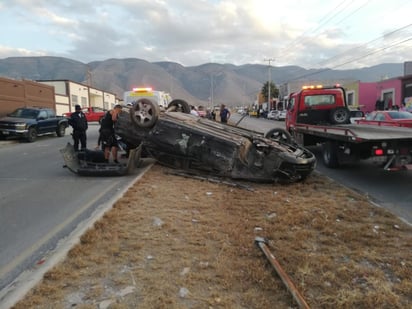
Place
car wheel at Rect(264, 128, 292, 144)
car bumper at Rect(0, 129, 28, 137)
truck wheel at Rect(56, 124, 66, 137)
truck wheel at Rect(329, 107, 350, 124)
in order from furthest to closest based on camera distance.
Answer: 1. truck wheel at Rect(56, 124, 66, 137)
2. car bumper at Rect(0, 129, 28, 137)
3. truck wheel at Rect(329, 107, 350, 124)
4. car wheel at Rect(264, 128, 292, 144)

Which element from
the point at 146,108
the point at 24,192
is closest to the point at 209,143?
the point at 146,108

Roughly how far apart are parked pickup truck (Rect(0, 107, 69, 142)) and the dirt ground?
1443 cm

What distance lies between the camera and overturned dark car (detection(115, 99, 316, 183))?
8.00 metres

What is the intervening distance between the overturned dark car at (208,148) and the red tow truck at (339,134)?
3.67 ft

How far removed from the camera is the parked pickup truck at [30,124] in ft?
61.2

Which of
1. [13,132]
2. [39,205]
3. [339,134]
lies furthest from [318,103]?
[13,132]

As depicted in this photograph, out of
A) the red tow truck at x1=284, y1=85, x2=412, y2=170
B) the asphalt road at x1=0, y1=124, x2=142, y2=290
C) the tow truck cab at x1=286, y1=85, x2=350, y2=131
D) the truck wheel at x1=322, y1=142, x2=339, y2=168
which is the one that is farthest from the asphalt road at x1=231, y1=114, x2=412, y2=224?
the asphalt road at x1=0, y1=124, x2=142, y2=290

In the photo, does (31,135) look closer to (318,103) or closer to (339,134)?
(318,103)

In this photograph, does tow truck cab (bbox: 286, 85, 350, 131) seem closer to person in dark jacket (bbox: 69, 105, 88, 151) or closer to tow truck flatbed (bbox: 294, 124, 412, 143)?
tow truck flatbed (bbox: 294, 124, 412, 143)

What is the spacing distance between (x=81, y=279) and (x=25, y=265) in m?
0.93

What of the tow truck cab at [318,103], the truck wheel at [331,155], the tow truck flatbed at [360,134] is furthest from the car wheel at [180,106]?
the truck wheel at [331,155]

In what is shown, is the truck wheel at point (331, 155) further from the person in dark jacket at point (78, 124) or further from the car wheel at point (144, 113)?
the person in dark jacket at point (78, 124)

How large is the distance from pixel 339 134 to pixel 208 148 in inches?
125

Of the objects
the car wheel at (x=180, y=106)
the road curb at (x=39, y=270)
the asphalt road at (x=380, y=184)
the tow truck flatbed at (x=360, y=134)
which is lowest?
the asphalt road at (x=380, y=184)
